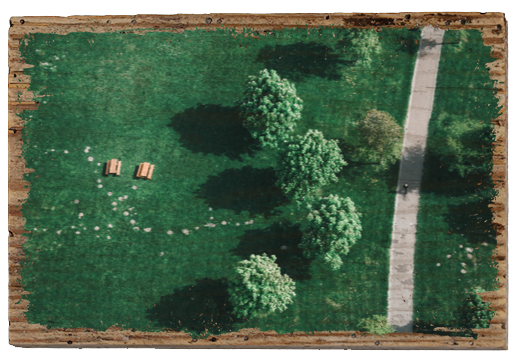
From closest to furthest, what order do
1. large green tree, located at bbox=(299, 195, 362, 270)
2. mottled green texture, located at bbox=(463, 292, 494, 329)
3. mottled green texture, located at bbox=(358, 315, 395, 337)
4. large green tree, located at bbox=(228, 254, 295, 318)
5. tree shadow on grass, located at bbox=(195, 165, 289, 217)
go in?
large green tree, located at bbox=(228, 254, 295, 318), large green tree, located at bbox=(299, 195, 362, 270), mottled green texture, located at bbox=(463, 292, 494, 329), mottled green texture, located at bbox=(358, 315, 395, 337), tree shadow on grass, located at bbox=(195, 165, 289, 217)

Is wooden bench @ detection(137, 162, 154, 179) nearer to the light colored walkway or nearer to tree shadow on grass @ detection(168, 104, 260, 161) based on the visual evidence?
tree shadow on grass @ detection(168, 104, 260, 161)

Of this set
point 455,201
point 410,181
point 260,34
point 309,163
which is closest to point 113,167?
point 309,163

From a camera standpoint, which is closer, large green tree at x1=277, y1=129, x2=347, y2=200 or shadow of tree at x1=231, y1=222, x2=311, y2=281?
large green tree at x1=277, y1=129, x2=347, y2=200

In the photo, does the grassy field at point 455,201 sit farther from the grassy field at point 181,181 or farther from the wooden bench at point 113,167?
the wooden bench at point 113,167

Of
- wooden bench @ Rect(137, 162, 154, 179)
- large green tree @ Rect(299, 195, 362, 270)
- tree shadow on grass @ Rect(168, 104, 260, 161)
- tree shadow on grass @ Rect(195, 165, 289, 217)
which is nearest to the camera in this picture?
large green tree @ Rect(299, 195, 362, 270)

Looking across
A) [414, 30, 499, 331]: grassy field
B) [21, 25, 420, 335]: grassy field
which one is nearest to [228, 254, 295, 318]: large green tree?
[21, 25, 420, 335]: grassy field

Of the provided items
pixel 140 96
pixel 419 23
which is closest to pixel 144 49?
pixel 140 96
